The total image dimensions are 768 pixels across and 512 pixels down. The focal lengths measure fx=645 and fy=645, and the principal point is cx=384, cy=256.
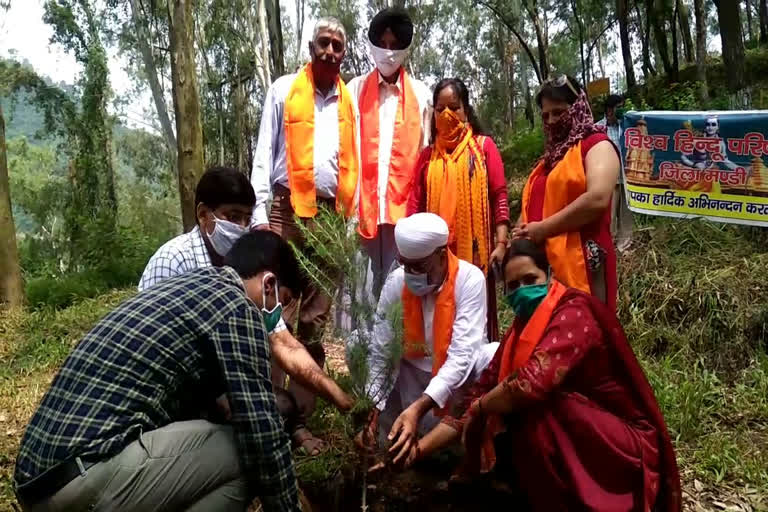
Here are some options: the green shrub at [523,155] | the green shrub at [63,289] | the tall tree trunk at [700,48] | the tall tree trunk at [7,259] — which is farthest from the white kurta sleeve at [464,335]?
the green shrub at [523,155]

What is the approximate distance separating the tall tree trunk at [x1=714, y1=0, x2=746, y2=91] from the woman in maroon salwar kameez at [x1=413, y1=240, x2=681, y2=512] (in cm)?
839

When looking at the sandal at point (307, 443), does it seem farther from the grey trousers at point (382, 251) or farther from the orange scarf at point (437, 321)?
the grey trousers at point (382, 251)

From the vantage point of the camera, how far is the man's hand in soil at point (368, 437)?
2105 millimetres

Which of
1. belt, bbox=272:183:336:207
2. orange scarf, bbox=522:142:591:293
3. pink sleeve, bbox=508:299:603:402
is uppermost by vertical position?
belt, bbox=272:183:336:207

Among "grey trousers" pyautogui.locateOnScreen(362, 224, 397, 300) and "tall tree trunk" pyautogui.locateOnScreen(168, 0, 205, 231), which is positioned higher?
"tall tree trunk" pyautogui.locateOnScreen(168, 0, 205, 231)

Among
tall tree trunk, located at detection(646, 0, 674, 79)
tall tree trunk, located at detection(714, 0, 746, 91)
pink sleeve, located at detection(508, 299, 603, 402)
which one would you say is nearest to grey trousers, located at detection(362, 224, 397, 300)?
pink sleeve, located at detection(508, 299, 603, 402)

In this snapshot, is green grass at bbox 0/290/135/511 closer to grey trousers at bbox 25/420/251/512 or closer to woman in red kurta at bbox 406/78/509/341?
grey trousers at bbox 25/420/251/512

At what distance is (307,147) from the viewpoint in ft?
9.64

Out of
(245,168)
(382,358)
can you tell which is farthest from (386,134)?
(245,168)

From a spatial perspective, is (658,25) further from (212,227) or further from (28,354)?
(212,227)

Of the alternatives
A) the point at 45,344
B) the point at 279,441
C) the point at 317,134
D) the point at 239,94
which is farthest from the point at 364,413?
the point at 239,94

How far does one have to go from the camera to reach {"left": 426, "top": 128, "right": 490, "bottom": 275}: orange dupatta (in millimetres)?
2855

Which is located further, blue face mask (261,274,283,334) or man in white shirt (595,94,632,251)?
man in white shirt (595,94,632,251)

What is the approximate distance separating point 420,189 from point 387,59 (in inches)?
24.2
